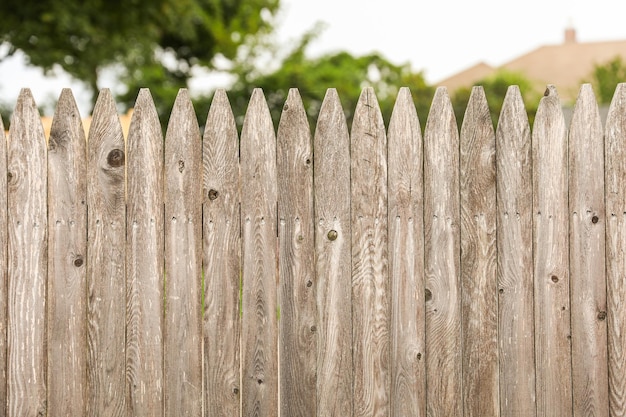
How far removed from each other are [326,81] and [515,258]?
17186 mm

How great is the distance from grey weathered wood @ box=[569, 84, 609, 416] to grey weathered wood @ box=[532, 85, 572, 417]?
45 mm

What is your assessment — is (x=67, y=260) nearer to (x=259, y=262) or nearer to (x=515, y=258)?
(x=259, y=262)

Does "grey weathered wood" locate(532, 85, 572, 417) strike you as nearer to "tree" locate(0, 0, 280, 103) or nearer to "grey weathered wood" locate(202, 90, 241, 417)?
"grey weathered wood" locate(202, 90, 241, 417)

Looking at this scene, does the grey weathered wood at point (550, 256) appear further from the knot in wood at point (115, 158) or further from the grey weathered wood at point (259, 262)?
the knot in wood at point (115, 158)

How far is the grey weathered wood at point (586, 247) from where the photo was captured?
3520mm

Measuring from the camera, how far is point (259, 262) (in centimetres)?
342

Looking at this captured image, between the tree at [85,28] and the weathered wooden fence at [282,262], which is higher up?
the tree at [85,28]

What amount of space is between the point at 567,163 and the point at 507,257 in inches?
20.7

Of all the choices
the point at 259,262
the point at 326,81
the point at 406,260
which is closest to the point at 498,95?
the point at 326,81

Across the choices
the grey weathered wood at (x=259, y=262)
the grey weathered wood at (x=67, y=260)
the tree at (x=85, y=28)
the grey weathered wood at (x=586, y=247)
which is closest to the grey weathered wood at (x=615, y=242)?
the grey weathered wood at (x=586, y=247)

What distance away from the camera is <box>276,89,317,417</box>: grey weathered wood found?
11.2 ft

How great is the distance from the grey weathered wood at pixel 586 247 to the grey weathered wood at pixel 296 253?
48.4 inches

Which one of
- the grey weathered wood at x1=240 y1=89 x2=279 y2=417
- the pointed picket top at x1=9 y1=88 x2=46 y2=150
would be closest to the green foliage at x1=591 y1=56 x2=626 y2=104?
the grey weathered wood at x1=240 y1=89 x2=279 y2=417

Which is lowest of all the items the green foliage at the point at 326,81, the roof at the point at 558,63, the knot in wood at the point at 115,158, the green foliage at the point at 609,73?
the knot in wood at the point at 115,158
